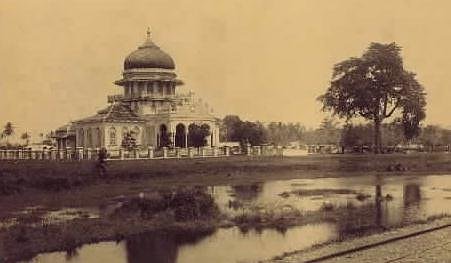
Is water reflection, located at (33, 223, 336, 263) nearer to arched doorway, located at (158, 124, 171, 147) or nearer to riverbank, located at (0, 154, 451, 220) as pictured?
riverbank, located at (0, 154, 451, 220)

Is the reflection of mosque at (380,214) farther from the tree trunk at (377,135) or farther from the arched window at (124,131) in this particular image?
the arched window at (124,131)

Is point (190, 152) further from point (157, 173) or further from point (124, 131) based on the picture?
point (157, 173)

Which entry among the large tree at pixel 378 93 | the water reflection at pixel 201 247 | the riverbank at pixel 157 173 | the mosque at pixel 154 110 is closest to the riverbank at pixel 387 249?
the water reflection at pixel 201 247

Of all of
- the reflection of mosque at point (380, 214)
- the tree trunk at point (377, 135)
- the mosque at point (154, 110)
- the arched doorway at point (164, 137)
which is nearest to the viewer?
the reflection of mosque at point (380, 214)

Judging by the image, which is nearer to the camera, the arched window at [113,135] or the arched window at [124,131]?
the arched window at [113,135]

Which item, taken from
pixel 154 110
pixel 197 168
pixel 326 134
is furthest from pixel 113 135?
pixel 326 134

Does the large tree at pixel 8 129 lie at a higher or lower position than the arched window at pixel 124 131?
lower

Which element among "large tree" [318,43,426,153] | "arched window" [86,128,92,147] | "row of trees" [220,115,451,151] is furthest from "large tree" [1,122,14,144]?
"arched window" [86,128,92,147]
